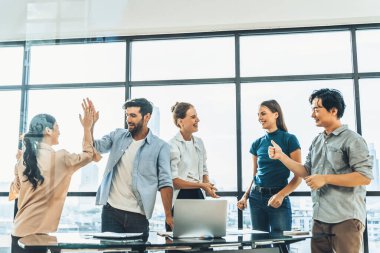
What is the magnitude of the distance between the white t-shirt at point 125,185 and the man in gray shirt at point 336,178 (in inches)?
35.9

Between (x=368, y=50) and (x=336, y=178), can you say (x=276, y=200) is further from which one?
(x=368, y=50)

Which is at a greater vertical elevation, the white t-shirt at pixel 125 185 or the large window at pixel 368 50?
the large window at pixel 368 50

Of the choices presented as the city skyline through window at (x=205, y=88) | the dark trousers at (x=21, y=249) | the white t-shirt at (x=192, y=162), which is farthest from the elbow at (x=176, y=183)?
the city skyline through window at (x=205, y=88)

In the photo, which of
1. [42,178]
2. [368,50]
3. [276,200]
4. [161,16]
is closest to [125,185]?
[42,178]

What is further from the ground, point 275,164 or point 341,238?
point 275,164

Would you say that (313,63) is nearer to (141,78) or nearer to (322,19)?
(322,19)

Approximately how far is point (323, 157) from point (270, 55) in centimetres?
200

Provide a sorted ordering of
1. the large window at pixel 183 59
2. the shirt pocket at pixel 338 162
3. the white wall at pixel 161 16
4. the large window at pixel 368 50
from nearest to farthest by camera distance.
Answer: the shirt pocket at pixel 338 162 < the white wall at pixel 161 16 < the large window at pixel 368 50 < the large window at pixel 183 59

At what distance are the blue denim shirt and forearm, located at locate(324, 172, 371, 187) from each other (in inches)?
39.3

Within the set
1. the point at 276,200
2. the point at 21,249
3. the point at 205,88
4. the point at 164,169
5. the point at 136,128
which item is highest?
the point at 205,88

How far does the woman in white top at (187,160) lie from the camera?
2.97 meters

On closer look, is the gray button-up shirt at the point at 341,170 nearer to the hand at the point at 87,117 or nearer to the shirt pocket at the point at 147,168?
the shirt pocket at the point at 147,168

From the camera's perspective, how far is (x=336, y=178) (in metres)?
2.38

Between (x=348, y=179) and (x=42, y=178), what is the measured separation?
69.8 inches
